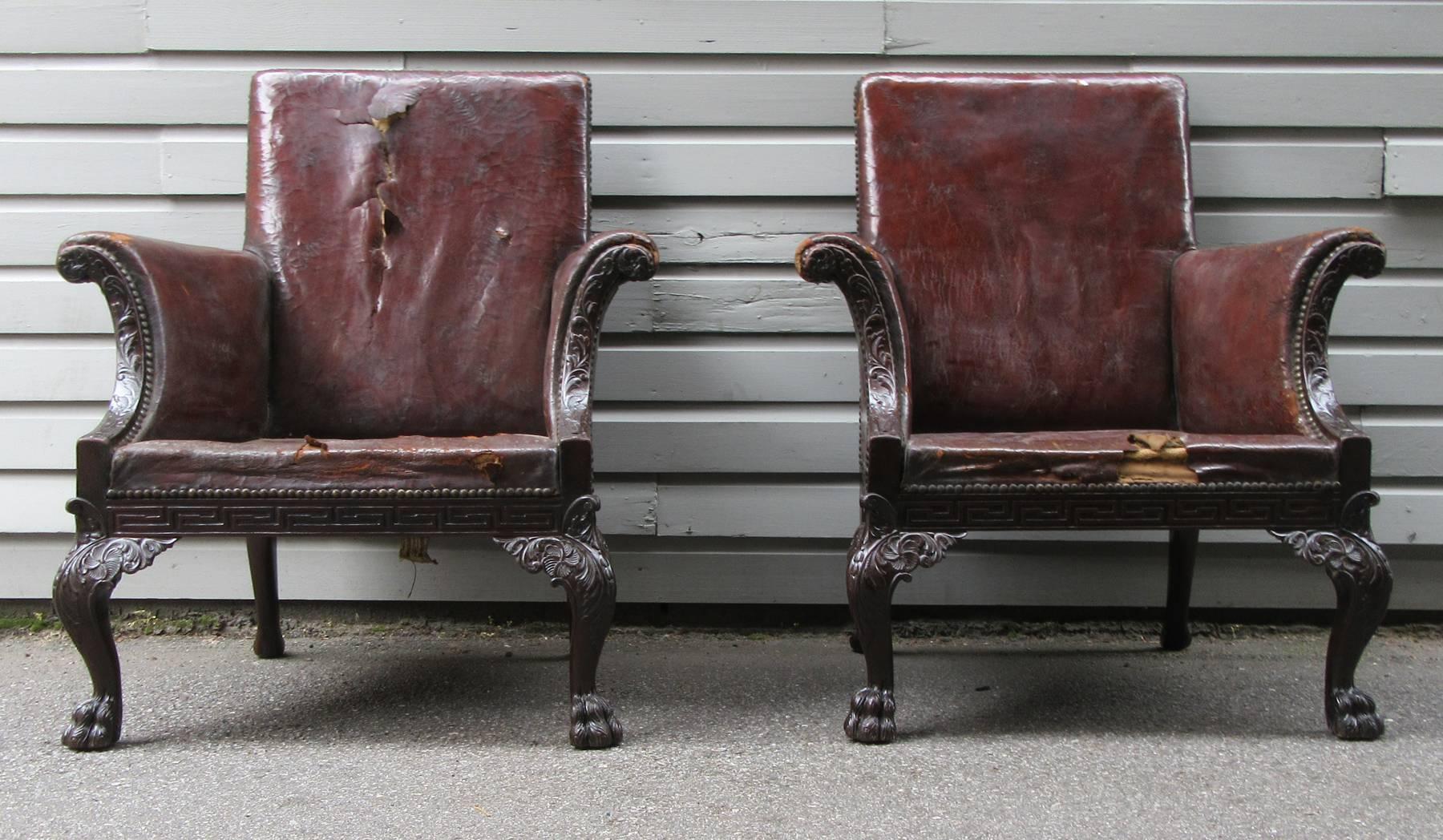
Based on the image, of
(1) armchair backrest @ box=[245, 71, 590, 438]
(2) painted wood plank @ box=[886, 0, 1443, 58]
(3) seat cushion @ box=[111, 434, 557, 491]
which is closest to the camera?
(3) seat cushion @ box=[111, 434, 557, 491]

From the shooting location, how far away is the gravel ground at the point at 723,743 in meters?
1.53

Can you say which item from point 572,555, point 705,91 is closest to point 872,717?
point 572,555

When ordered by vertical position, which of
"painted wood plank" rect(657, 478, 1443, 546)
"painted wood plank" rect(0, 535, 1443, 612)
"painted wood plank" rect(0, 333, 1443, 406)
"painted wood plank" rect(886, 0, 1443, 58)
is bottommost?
"painted wood plank" rect(0, 535, 1443, 612)

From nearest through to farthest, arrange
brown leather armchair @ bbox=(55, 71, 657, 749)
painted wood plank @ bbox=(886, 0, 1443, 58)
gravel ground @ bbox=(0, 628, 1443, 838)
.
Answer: gravel ground @ bbox=(0, 628, 1443, 838)
brown leather armchair @ bbox=(55, 71, 657, 749)
painted wood plank @ bbox=(886, 0, 1443, 58)

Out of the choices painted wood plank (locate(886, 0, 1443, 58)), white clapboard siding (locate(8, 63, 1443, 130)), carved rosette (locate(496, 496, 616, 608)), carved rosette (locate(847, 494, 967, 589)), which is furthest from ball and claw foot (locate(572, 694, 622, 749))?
painted wood plank (locate(886, 0, 1443, 58))

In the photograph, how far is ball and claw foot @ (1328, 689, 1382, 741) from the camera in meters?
1.83

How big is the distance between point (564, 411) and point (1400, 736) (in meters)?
1.53

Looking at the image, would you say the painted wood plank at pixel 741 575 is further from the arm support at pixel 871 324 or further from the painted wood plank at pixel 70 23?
the painted wood plank at pixel 70 23

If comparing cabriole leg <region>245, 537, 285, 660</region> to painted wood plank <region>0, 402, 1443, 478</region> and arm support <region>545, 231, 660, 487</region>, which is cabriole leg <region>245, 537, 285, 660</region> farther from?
arm support <region>545, 231, 660, 487</region>

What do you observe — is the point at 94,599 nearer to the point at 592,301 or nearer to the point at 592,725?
the point at 592,725

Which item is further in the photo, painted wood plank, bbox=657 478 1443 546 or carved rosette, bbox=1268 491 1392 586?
painted wood plank, bbox=657 478 1443 546

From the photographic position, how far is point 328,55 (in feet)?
8.04

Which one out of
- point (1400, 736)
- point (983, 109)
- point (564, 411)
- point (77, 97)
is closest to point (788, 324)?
point (983, 109)

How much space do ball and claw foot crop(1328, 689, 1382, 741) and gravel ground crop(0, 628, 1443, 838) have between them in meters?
0.02
